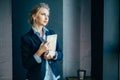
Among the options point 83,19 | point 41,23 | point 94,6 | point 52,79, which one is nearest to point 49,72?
point 52,79

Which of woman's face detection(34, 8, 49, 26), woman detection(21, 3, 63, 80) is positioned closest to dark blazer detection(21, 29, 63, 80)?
woman detection(21, 3, 63, 80)

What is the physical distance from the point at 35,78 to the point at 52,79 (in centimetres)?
21

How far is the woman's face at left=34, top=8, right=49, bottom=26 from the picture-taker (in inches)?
107

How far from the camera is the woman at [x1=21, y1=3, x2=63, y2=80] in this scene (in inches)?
107

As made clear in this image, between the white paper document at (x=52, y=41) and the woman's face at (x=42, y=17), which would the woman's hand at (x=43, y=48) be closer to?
the white paper document at (x=52, y=41)

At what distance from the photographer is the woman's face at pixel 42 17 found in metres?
2.73

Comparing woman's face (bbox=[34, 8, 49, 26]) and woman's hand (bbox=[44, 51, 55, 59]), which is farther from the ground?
woman's face (bbox=[34, 8, 49, 26])

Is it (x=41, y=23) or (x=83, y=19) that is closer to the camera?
(x=41, y=23)

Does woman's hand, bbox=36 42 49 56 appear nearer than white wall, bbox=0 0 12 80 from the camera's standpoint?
Yes

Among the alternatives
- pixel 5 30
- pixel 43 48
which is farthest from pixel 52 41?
pixel 5 30

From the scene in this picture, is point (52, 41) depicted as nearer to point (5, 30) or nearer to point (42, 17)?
point (42, 17)

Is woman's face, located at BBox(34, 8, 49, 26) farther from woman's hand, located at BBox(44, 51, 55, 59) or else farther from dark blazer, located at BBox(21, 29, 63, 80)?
woman's hand, located at BBox(44, 51, 55, 59)

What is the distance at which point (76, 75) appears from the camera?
2.96 meters

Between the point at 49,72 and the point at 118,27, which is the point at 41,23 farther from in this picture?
the point at 118,27
